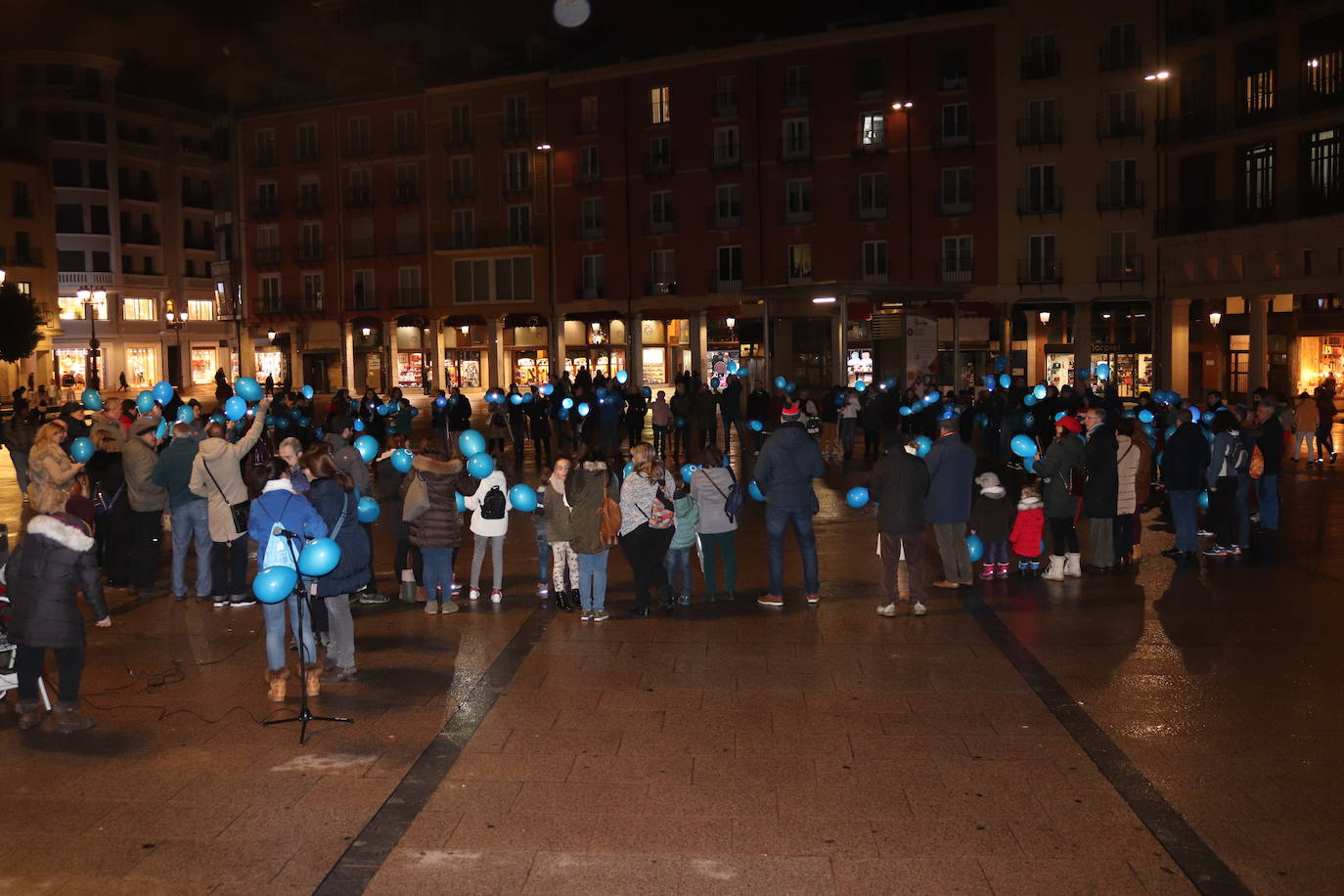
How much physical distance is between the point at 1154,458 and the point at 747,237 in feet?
111

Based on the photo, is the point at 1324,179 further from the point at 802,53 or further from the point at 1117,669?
the point at 1117,669

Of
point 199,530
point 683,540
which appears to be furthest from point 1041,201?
point 199,530

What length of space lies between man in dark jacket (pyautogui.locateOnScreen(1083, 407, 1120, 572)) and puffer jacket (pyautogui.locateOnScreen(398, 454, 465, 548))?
5.92 metres

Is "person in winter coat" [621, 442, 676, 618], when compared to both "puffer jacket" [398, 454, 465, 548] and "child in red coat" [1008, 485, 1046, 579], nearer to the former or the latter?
"puffer jacket" [398, 454, 465, 548]

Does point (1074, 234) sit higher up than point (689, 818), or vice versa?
point (1074, 234)

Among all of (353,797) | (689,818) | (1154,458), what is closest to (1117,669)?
(689,818)

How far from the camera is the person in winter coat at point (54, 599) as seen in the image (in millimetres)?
7395

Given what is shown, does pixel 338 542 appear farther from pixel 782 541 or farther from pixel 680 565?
pixel 782 541

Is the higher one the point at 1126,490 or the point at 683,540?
the point at 1126,490

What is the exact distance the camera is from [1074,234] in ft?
151

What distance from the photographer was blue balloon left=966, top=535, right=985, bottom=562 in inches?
470

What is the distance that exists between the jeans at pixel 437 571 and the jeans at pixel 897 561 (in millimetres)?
3660

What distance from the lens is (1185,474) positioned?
12.8m

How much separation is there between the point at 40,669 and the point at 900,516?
6.38 m
